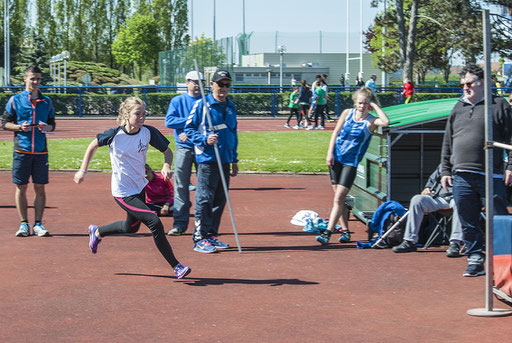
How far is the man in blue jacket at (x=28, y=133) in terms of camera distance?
8.71m

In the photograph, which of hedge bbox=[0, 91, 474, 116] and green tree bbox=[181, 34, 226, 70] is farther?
green tree bbox=[181, 34, 226, 70]

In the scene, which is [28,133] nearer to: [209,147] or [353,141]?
[209,147]

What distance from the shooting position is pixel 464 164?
683cm

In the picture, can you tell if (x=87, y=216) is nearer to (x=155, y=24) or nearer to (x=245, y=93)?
(x=245, y=93)

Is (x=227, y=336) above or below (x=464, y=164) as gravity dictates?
below

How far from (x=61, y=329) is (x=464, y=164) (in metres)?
3.90

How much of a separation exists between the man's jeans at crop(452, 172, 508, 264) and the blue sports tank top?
5.06 ft

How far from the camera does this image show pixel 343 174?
27.5 feet

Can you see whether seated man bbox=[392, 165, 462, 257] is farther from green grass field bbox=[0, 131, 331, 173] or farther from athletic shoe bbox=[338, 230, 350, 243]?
green grass field bbox=[0, 131, 331, 173]

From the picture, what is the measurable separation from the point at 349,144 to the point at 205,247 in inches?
79.8

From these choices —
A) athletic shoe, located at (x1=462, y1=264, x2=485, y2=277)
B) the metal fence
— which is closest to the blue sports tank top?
athletic shoe, located at (x1=462, y1=264, x2=485, y2=277)

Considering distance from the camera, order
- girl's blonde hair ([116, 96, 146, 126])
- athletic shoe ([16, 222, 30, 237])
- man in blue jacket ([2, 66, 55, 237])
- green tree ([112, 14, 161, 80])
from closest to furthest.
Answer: girl's blonde hair ([116, 96, 146, 126]) < man in blue jacket ([2, 66, 55, 237]) < athletic shoe ([16, 222, 30, 237]) < green tree ([112, 14, 161, 80])

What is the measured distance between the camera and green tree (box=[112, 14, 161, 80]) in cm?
7094

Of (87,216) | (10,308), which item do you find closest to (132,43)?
(87,216)
